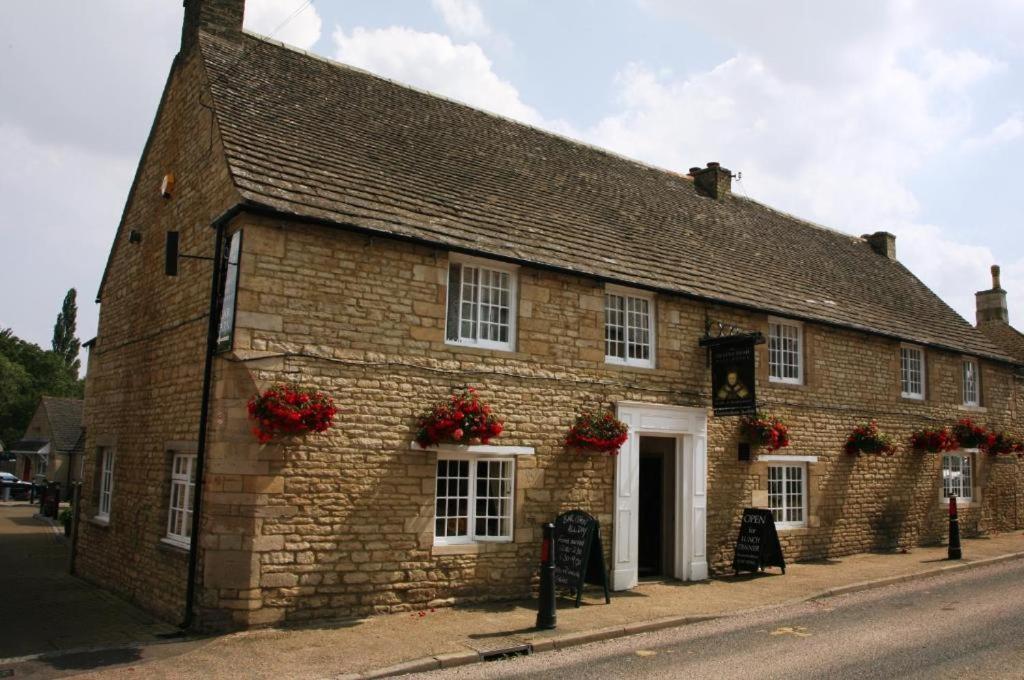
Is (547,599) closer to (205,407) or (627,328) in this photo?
(205,407)

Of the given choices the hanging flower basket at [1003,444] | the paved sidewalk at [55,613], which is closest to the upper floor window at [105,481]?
the paved sidewalk at [55,613]

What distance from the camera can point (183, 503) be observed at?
35.4 ft

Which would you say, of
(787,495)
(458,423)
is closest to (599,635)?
(458,423)

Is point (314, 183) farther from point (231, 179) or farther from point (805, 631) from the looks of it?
point (805, 631)

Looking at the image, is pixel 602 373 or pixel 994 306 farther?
pixel 994 306

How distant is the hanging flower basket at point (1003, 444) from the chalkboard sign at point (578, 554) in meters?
13.8

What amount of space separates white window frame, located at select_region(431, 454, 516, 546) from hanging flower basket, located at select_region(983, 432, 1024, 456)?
47.8ft

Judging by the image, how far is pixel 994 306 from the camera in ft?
91.6

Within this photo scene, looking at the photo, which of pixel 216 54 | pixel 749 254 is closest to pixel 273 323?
pixel 216 54

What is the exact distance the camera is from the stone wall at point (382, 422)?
9.35 meters

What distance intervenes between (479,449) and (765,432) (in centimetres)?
609

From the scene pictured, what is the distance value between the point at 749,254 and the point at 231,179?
11791 millimetres

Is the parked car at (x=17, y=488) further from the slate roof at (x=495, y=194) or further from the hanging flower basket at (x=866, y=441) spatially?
the hanging flower basket at (x=866, y=441)

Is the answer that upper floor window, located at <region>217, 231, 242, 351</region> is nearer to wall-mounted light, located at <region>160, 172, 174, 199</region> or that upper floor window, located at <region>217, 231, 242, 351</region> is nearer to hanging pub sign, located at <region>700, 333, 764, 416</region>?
wall-mounted light, located at <region>160, 172, 174, 199</region>
